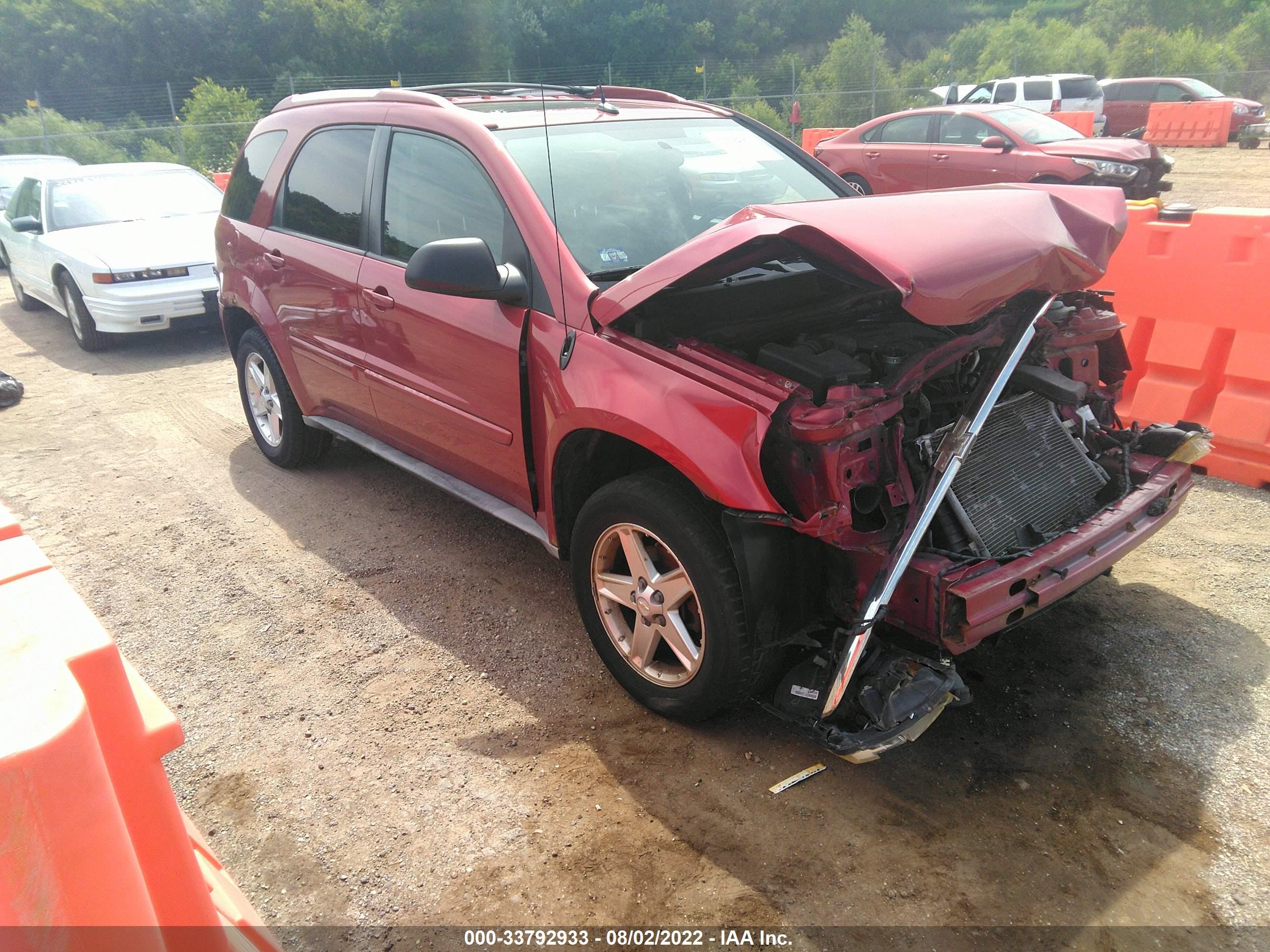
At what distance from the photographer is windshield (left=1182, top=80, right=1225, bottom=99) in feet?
73.7

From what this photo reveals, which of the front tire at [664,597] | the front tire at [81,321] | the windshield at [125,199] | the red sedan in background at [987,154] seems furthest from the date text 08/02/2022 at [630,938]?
the red sedan in background at [987,154]

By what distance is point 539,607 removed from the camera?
397 cm

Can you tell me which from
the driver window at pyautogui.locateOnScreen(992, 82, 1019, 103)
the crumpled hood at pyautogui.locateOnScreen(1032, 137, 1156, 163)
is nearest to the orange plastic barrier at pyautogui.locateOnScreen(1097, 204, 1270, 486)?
the crumpled hood at pyautogui.locateOnScreen(1032, 137, 1156, 163)

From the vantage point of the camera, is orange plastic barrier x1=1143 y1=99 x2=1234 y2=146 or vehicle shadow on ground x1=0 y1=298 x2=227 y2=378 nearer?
vehicle shadow on ground x1=0 y1=298 x2=227 y2=378

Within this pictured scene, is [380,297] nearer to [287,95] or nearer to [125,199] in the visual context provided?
[125,199]

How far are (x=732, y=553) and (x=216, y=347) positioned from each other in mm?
7825

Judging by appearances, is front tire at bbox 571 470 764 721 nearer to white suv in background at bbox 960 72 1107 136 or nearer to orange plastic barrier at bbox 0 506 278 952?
orange plastic barrier at bbox 0 506 278 952

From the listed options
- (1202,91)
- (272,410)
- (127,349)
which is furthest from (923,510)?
(1202,91)

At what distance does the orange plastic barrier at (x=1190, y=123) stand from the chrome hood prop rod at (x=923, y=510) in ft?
76.0

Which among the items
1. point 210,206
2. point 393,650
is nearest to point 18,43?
point 210,206

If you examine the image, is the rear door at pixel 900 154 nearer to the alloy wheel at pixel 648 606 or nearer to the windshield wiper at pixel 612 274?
the windshield wiper at pixel 612 274

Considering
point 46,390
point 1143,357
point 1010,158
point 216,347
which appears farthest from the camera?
point 1010,158

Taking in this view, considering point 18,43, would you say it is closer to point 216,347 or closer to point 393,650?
point 216,347

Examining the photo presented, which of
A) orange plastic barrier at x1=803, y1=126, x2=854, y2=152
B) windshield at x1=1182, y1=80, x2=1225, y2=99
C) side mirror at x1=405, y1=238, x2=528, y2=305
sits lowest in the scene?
orange plastic barrier at x1=803, y1=126, x2=854, y2=152
